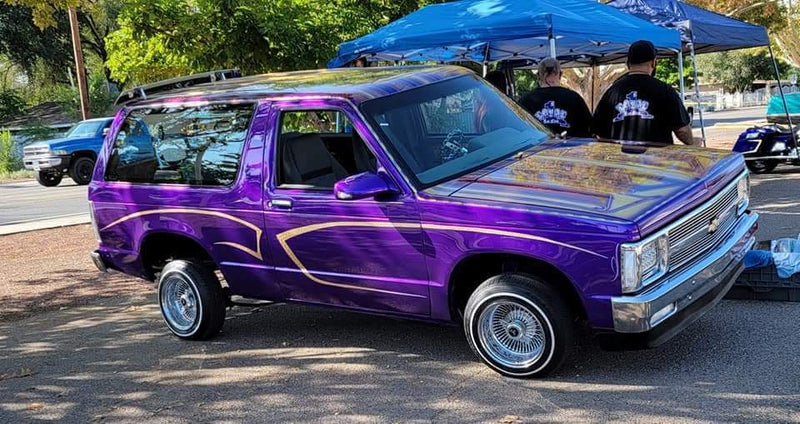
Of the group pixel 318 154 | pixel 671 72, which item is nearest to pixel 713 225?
pixel 318 154

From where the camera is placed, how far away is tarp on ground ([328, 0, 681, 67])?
9578mm

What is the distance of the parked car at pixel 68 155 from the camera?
21.6m

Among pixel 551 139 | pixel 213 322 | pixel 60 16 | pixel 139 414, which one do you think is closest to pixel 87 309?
pixel 213 322

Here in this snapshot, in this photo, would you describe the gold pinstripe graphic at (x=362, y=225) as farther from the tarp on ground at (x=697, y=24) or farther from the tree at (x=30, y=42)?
the tree at (x=30, y=42)

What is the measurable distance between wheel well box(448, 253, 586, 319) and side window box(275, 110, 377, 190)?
89 centimetres

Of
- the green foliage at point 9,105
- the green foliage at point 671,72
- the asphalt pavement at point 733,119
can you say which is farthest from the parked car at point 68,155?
the green foliage at point 671,72

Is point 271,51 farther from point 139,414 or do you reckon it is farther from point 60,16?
point 60,16

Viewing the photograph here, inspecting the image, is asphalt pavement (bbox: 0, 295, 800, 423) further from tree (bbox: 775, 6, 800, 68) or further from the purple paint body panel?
tree (bbox: 775, 6, 800, 68)

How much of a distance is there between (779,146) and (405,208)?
1111 centimetres

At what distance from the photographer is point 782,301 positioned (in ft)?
19.1

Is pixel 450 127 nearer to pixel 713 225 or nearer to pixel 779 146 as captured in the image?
pixel 713 225

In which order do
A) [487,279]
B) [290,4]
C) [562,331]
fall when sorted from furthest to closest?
[290,4] < [487,279] < [562,331]

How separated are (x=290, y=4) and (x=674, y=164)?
9.36 meters

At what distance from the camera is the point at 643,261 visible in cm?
411
